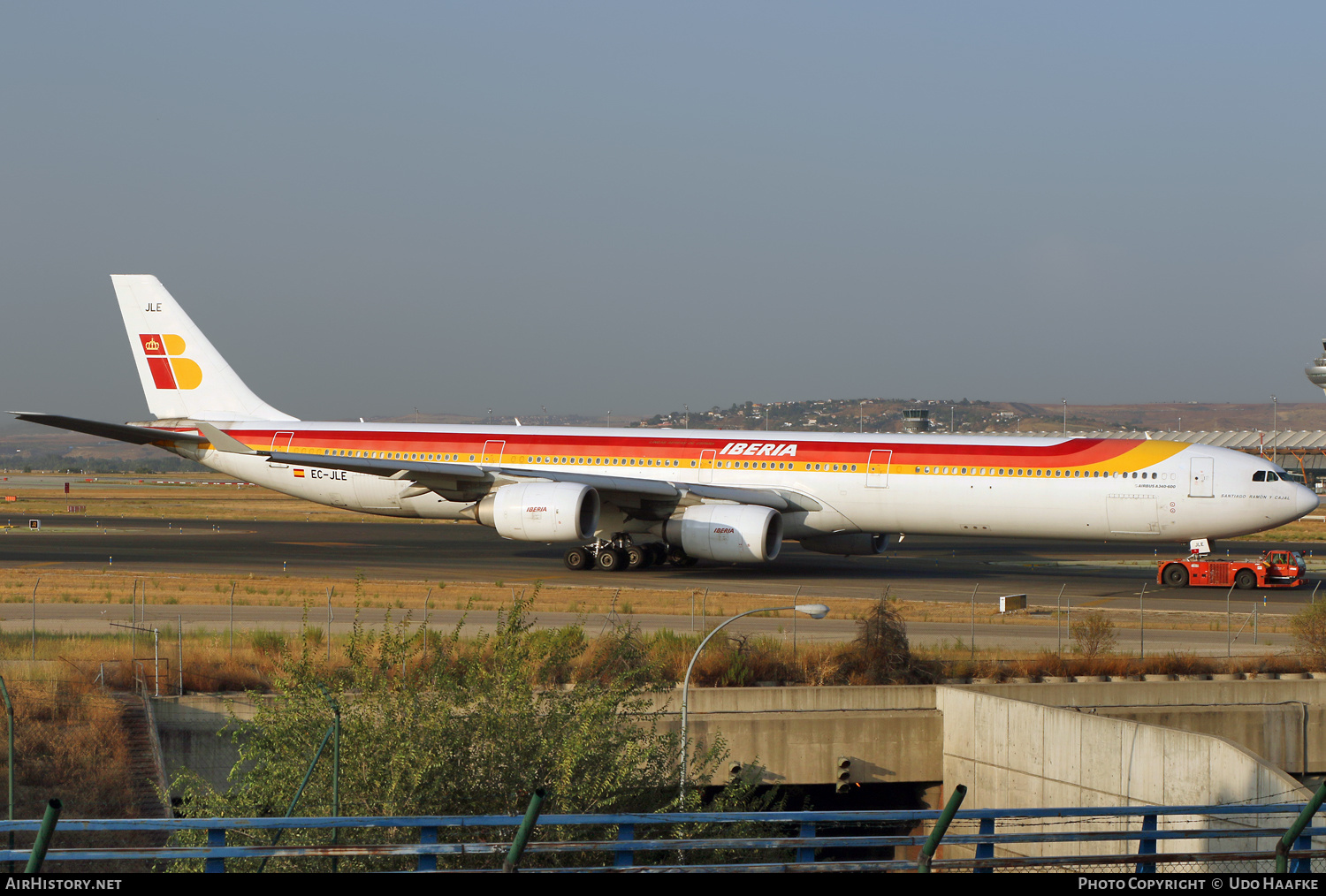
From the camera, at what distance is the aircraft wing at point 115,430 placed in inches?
1389

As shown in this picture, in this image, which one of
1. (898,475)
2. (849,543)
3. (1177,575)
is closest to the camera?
(898,475)

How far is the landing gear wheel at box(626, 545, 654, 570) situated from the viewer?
123 feet

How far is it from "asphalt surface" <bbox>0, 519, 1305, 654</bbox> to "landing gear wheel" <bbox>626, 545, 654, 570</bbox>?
0.39 meters

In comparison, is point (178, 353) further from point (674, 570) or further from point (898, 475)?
point (898, 475)

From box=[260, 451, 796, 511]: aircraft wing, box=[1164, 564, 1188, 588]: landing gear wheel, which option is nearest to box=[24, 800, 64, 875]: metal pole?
box=[260, 451, 796, 511]: aircraft wing

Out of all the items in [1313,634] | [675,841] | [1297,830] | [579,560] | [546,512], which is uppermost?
[546,512]

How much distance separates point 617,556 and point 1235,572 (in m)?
17.9

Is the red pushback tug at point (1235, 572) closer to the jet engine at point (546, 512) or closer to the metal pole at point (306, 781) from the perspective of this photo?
the jet engine at point (546, 512)

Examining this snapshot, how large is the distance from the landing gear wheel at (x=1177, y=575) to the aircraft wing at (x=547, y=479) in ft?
34.1

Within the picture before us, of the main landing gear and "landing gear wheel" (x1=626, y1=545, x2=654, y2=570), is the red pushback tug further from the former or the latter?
"landing gear wheel" (x1=626, y1=545, x2=654, y2=570)

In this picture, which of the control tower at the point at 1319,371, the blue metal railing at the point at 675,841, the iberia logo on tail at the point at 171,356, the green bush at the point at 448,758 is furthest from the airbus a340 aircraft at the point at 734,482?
the control tower at the point at 1319,371

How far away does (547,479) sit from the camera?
37.2 metres

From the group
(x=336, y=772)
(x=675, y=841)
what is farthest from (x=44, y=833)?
(x=336, y=772)

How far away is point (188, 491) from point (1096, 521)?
288 feet
